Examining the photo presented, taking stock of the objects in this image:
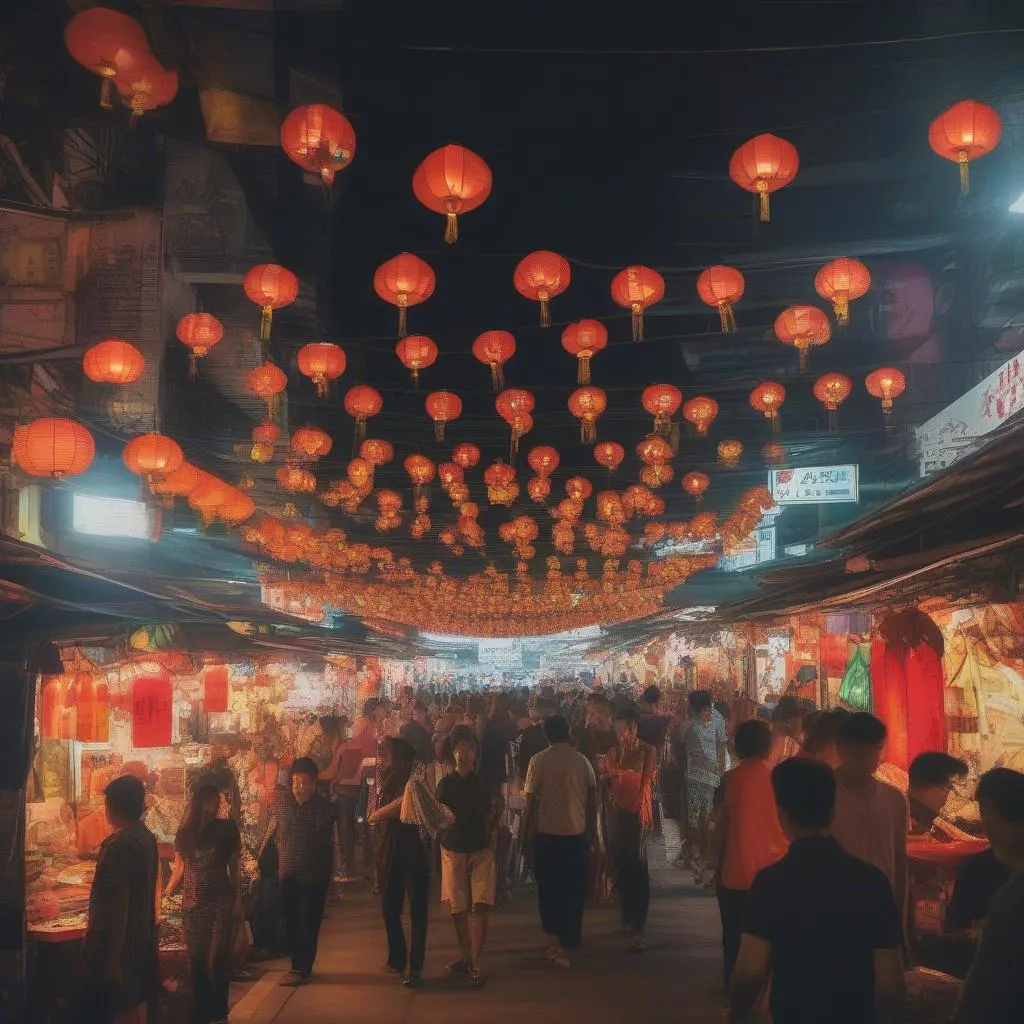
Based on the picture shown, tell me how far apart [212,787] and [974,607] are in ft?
23.9

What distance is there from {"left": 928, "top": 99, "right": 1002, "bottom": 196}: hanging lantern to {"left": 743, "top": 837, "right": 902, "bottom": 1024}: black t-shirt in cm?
672

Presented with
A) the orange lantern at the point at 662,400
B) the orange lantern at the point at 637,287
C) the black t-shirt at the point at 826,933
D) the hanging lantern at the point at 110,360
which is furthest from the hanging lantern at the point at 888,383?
the black t-shirt at the point at 826,933

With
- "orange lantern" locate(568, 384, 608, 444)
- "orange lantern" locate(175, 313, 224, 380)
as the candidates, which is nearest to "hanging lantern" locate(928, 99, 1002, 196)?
"orange lantern" locate(568, 384, 608, 444)

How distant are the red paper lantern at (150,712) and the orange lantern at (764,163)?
28.5 ft

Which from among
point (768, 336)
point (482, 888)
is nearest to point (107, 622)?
point (482, 888)

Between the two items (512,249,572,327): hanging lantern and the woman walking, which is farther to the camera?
(512,249,572,327): hanging lantern

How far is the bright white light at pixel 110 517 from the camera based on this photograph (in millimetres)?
15000

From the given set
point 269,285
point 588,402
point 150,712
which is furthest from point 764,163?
point 150,712

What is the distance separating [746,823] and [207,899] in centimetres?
371

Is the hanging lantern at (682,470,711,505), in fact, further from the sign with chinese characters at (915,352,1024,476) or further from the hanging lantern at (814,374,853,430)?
the hanging lantern at (814,374,853,430)

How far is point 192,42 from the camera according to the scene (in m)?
11.9

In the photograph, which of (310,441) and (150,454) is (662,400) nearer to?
(310,441)

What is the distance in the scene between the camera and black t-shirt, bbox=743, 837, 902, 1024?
3.32m

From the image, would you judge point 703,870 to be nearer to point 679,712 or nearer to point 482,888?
point 482,888
